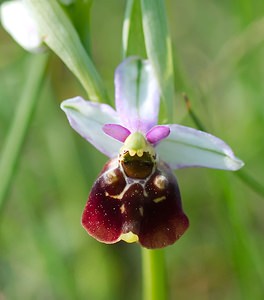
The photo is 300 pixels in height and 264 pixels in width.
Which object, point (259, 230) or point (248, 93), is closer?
point (248, 93)

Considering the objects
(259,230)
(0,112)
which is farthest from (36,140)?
(259,230)

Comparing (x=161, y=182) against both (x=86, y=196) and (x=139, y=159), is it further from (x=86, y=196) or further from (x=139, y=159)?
(x=86, y=196)

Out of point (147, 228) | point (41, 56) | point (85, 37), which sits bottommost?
point (147, 228)

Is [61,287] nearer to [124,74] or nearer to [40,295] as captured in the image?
[40,295]

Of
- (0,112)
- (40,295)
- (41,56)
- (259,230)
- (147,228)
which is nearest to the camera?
(147,228)

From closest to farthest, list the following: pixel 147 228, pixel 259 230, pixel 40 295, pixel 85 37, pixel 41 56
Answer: pixel 147 228 → pixel 85 37 → pixel 41 56 → pixel 40 295 → pixel 259 230

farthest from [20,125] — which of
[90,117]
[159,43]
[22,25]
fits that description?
[159,43]
